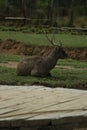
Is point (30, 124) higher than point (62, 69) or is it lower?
higher

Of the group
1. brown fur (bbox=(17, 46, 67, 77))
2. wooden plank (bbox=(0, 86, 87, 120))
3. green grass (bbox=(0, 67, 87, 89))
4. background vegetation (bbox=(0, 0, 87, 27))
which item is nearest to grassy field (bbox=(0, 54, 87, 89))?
green grass (bbox=(0, 67, 87, 89))

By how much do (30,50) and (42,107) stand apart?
14692 millimetres

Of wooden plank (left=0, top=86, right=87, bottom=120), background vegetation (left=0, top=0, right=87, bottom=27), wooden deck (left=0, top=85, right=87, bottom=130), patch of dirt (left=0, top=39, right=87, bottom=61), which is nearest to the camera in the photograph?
wooden deck (left=0, top=85, right=87, bottom=130)

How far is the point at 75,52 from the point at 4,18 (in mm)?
15719

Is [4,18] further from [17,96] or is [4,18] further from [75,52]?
[17,96]

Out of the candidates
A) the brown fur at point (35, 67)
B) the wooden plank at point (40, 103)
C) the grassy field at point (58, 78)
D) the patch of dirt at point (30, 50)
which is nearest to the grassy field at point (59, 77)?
the grassy field at point (58, 78)

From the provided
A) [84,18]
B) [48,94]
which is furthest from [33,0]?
[48,94]

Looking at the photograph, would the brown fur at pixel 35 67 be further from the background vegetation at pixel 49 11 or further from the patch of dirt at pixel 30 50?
the background vegetation at pixel 49 11

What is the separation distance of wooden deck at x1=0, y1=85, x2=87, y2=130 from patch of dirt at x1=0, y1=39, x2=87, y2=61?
11.7 metres

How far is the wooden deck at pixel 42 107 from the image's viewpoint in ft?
25.6

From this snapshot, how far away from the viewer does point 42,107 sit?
842 centimetres

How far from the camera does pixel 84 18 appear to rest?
125 feet

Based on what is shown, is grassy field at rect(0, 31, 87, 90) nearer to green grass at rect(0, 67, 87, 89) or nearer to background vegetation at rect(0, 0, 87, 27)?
green grass at rect(0, 67, 87, 89)

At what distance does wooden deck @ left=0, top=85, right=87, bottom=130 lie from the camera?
7797 mm
